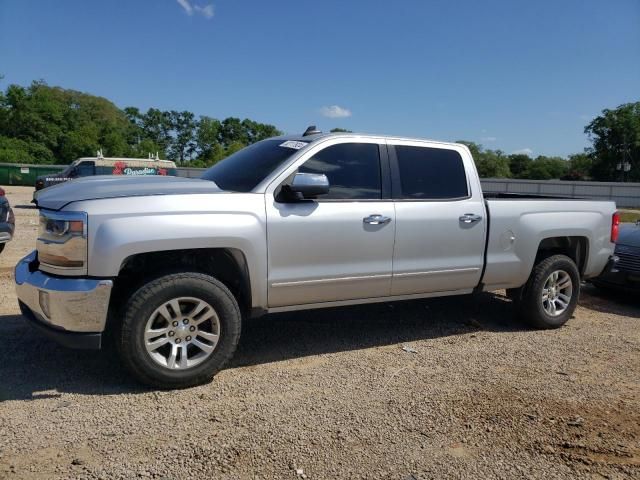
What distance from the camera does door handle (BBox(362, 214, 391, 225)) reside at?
177 inches

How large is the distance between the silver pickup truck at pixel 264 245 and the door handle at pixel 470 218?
2 centimetres

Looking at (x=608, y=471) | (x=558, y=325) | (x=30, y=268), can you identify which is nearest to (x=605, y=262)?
(x=558, y=325)

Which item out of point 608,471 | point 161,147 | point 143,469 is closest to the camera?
point 143,469

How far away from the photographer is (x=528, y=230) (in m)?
5.46

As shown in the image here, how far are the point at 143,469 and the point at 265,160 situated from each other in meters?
2.64

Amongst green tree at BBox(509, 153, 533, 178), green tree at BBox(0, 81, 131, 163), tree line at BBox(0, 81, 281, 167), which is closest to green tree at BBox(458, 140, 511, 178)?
green tree at BBox(509, 153, 533, 178)

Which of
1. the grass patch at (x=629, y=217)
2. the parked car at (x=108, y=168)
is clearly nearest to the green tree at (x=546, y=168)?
the grass patch at (x=629, y=217)

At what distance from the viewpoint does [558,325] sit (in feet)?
19.2

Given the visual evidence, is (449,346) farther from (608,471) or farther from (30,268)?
(30,268)

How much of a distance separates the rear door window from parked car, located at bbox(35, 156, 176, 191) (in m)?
20.3

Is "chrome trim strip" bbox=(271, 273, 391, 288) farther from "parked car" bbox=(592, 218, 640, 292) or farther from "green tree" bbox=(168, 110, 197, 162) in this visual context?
"green tree" bbox=(168, 110, 197, 162)

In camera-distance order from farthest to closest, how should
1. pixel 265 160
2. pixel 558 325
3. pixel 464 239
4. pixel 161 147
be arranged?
pixel 161 147
pixel 558 325
pixel 464 239
pixel 265 160

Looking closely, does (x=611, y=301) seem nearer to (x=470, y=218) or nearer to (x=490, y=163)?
(x=470, y=218)

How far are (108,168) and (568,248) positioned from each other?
23.4m
